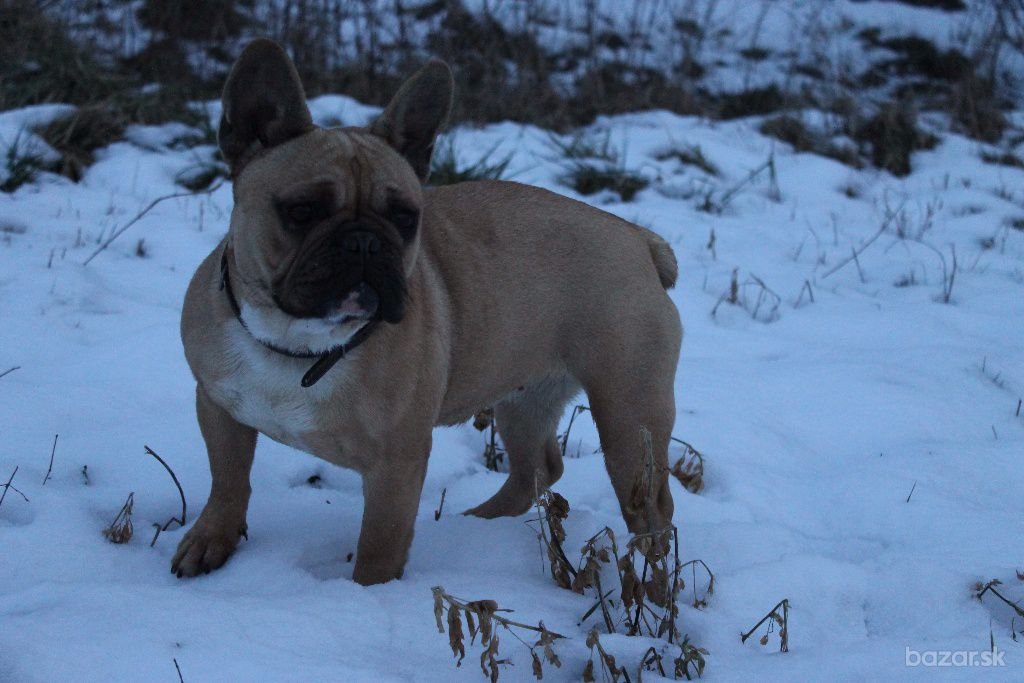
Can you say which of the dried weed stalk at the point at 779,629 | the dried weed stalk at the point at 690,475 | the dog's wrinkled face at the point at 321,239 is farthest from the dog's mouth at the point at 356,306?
the dried weed stalk at the point at 690,475

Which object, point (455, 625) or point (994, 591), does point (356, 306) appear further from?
point (994, 591)

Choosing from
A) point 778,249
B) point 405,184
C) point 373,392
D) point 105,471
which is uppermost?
point 405,184

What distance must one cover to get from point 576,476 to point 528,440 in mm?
308

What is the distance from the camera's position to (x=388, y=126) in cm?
301

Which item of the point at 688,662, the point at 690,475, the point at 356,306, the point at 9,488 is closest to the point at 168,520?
the point at 9,488

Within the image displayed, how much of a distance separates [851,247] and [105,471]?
4.60 m

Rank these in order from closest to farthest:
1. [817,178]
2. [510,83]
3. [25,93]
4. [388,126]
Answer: [388,126] → [25,93] → [817,178] → [510,83]

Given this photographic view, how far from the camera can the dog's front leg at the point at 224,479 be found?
285cm

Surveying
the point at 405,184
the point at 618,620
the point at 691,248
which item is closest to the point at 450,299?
the point at 405,184

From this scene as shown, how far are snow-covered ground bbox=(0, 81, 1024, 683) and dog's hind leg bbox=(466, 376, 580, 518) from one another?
0.17 metres

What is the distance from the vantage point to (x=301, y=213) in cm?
262

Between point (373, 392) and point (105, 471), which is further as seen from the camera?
point (105, 471)

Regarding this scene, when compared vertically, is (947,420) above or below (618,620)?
below

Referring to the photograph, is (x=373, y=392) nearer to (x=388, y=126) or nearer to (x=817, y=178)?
(x=388, y=126)
